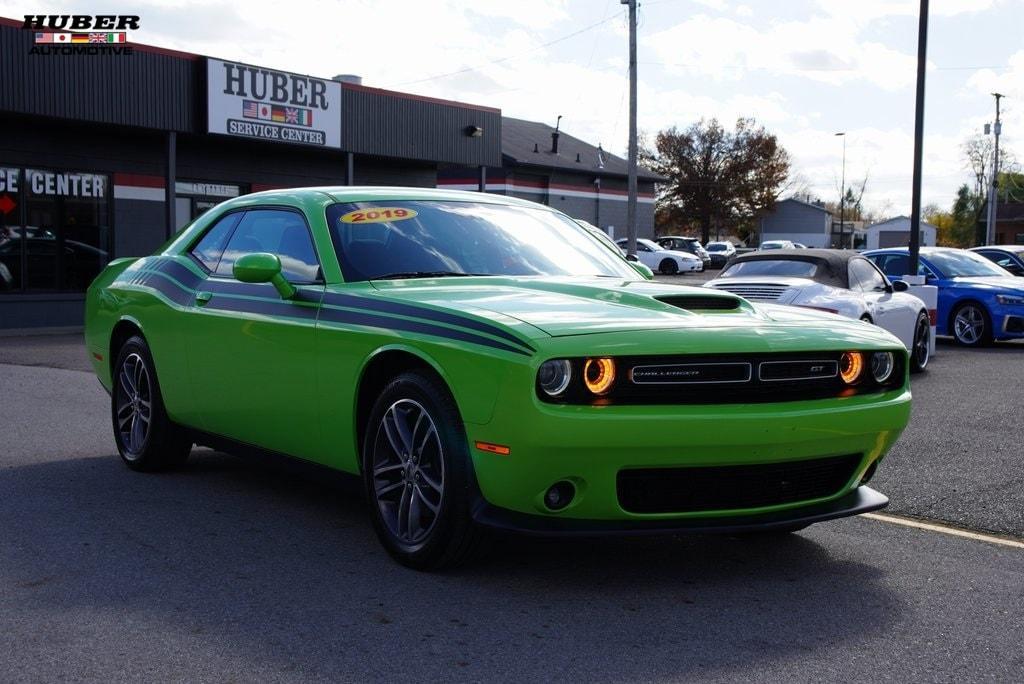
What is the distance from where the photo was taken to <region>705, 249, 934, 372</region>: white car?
458 inches

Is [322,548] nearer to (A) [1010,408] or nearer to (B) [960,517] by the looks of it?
(B) [960,517]

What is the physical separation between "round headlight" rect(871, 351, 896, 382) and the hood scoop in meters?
0.59

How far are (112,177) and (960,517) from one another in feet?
63.1

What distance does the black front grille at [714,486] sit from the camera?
4.25 m

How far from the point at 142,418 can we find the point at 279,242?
1.60 metres

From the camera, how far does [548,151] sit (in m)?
52.2

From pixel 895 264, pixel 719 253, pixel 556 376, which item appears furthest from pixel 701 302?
pixel 719 253

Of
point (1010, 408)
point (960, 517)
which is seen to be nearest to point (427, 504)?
point (960, 517)

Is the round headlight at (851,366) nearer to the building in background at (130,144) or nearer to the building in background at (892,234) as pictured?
the building in background at (130,144)

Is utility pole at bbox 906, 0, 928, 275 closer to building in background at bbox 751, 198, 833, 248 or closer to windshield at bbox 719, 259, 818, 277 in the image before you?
windshield at bbox 719, 259, 818, 277

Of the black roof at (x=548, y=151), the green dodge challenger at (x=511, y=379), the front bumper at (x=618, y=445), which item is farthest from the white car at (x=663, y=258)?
the front bumper at (x=618, y=445)

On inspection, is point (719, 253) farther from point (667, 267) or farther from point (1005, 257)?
point (1005, 257)

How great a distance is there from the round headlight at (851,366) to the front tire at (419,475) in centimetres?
151

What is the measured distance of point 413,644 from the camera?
3795 mm
